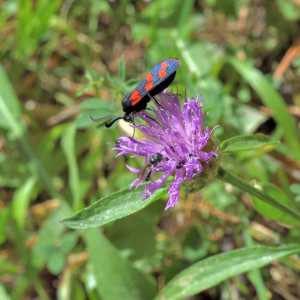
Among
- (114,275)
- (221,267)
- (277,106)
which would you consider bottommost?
(114,275)

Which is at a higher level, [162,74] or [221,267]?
[162,74]

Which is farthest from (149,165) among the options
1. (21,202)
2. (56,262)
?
(21,202)

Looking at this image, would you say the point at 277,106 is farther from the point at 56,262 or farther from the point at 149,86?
the point at 56,262

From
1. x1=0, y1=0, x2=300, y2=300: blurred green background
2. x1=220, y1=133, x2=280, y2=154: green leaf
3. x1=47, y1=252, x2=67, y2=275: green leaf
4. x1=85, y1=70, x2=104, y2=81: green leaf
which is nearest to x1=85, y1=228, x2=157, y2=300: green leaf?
x1=0, y1=0, x2=300, y2=300: blurred green background

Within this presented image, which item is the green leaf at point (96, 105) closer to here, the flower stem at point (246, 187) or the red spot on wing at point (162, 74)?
the red spot on wing at point (162, 74)

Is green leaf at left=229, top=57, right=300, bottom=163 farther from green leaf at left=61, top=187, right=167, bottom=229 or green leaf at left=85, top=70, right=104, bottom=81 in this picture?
green leaf at left=61, top=187, right=167, bottom=229

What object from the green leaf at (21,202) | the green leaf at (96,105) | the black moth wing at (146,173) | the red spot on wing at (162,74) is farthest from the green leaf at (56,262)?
the red spot on wing at (162,74)
